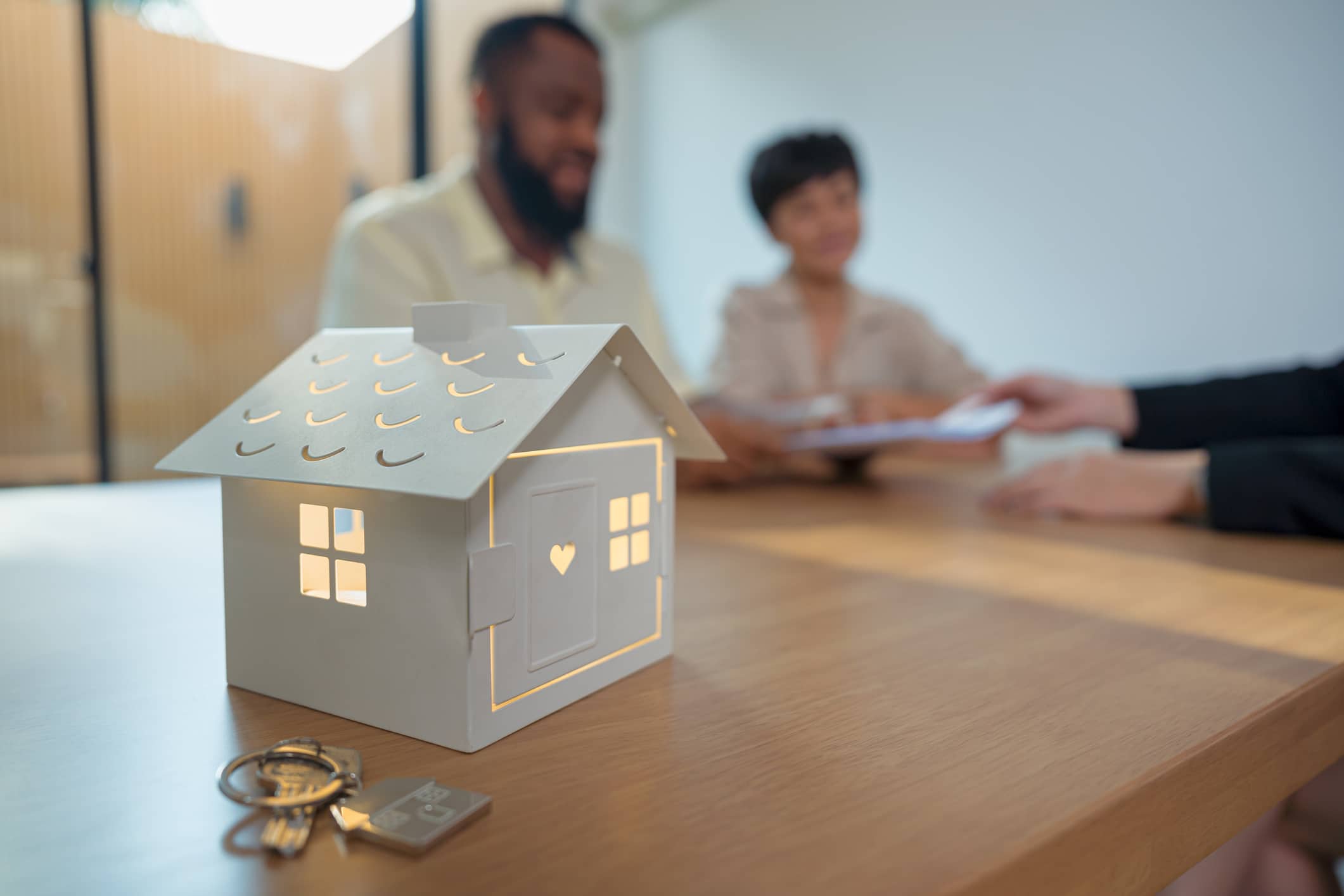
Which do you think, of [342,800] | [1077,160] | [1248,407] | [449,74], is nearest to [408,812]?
[342,800]

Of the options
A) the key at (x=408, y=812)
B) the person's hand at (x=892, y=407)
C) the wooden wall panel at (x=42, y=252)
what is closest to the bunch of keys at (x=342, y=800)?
the key at (x=408, y=812)

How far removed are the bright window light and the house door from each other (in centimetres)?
300

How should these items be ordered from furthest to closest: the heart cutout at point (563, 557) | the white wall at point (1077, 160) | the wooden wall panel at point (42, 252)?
the wooden wall panel at point (42, 252) → the white wall at point (1077, 160) → the heart cutout at point (563, 557)

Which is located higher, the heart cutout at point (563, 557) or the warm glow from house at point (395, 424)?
the warm glow from house at point (395, 424)

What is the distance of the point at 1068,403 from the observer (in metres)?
1.05

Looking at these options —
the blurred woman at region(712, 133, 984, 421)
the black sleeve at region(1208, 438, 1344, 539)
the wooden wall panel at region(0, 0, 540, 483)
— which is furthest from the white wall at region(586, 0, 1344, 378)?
the wooden wall panel at region(0, 0, 540, 483)

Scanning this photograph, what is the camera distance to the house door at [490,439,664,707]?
0.32m

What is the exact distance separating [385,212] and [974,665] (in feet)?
4.18

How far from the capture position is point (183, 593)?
54 centimetres

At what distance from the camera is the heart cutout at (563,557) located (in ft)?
1.12

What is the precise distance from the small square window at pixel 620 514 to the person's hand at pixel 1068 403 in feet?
2.66

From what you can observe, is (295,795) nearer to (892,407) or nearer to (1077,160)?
(892,407)

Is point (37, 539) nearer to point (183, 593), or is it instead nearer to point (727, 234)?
point (183, 593)

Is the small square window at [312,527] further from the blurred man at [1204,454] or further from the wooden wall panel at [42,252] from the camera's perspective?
the wooden wall panel at [42,252]
